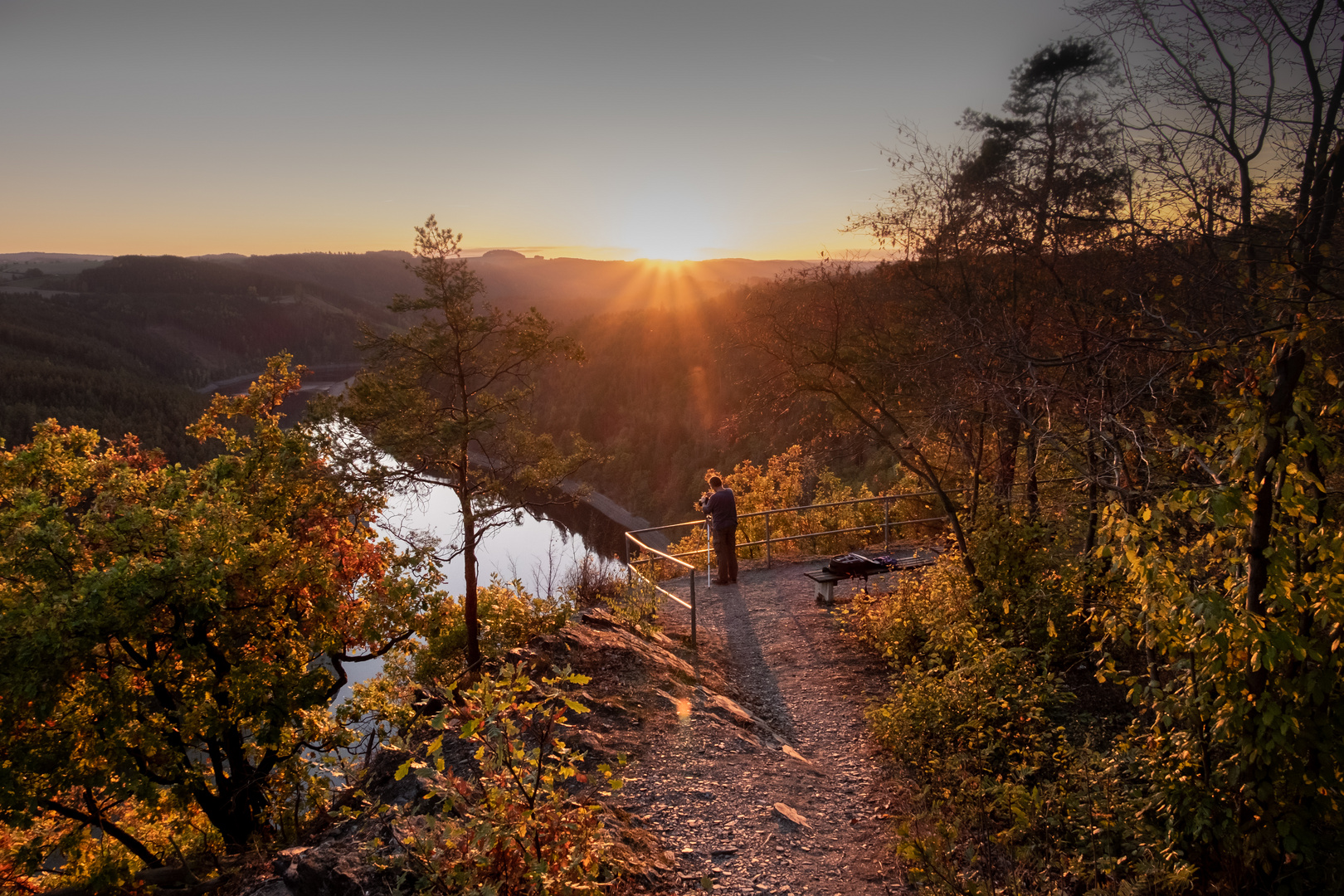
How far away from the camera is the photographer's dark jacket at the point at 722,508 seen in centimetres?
1033

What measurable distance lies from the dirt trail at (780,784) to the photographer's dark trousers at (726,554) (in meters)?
2.68

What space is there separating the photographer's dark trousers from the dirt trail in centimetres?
268

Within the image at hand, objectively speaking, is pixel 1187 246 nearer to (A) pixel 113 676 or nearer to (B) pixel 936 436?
(B) pixel 936 436

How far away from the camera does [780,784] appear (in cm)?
493

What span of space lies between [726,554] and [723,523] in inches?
33.4

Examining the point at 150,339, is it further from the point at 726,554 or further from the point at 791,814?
the point at 791,814

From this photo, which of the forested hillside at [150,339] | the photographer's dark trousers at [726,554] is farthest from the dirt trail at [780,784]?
the forested hillside at [150,339]

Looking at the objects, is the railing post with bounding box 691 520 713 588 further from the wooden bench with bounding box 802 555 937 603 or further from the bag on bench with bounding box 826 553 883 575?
the bag on bench with bounding box 826 553 883 575

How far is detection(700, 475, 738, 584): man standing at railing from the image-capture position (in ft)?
34.0

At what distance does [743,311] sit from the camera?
30.4 feet

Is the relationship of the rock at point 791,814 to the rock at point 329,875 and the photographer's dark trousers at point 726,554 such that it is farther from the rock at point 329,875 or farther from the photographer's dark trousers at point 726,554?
Result: the photographer's dark trousers at point 726,554

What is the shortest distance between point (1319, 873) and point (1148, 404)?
13.0 feet

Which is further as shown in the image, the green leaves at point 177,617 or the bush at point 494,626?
the green leaves at point 177,617

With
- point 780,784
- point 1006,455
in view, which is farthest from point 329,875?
point 1006,455
